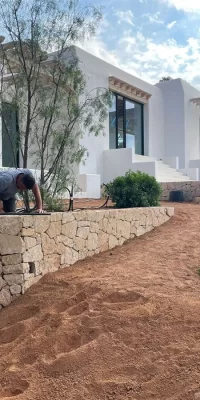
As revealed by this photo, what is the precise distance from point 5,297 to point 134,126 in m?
14.6

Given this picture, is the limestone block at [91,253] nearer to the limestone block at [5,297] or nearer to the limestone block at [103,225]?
the limestone block at [103,225]

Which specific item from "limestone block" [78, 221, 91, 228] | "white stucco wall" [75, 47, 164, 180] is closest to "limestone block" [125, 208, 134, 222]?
"limestone block" [78, 221, 91, 228]

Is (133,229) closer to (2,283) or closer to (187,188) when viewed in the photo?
(2,283)

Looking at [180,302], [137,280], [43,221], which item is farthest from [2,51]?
[180,302]

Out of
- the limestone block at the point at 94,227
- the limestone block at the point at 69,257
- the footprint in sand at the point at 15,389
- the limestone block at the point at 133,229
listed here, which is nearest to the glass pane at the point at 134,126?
the limestone block at the point at 133,229

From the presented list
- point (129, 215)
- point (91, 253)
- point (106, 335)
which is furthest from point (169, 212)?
point (106, 335)

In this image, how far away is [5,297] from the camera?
16.8 ft

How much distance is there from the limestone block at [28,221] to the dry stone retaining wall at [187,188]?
8697mm

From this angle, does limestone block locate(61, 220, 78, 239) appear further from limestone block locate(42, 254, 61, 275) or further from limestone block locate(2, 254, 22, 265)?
limestone block locate(2, 254, 22, 265)

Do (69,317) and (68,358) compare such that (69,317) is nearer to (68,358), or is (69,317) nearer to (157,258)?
(68,358)

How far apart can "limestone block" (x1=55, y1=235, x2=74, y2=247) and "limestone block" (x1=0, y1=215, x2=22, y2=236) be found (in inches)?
31.0

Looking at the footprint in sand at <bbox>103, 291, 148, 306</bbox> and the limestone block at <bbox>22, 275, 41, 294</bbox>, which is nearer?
the footprint in sand at <bbox>103, 291, 148, 306</bbox>

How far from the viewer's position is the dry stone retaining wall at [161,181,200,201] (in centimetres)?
1330

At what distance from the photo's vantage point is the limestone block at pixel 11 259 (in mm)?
5156
